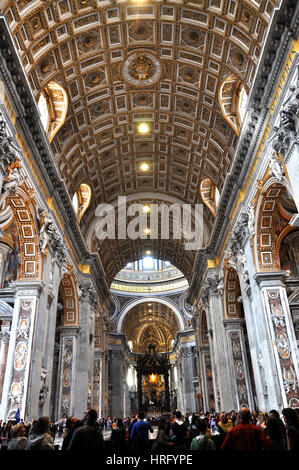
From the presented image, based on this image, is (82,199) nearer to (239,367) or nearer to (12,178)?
(12,178)

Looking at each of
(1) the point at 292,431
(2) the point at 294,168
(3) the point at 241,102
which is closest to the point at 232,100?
(3) the point at 241,102

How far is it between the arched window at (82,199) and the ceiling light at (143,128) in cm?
434

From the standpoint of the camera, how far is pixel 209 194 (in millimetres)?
20844

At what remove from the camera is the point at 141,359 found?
49344 millimetres

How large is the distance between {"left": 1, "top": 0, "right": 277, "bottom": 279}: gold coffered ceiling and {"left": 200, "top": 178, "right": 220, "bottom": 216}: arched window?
0.41 meters

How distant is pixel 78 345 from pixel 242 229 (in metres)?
10.8

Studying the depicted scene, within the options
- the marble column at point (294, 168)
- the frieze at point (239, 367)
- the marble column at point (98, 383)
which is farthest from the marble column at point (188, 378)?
the marble column at point (294, 168)

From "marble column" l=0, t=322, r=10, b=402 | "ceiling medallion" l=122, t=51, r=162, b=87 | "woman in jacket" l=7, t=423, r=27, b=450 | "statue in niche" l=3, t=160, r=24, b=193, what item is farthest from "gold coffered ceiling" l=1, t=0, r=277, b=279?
"woman in jacket" l=7, t=423, r=27, b=450

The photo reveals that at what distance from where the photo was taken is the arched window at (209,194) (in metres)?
20.4

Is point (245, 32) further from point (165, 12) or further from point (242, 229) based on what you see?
point (242, 229)

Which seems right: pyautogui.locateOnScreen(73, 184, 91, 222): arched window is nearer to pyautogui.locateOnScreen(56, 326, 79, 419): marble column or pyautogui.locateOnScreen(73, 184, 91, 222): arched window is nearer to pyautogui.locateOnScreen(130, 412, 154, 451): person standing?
pyautogui.locateOnScreen(56, 326, 79, 419): marble column

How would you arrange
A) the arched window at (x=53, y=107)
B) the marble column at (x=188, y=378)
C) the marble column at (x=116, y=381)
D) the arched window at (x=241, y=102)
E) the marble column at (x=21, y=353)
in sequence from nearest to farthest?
the marble column at (x=21, y=353)
the arched window at (x=241, y=102)
the arched window at (x=53, y=107)
the marble column at (x=116, y=381)
the marble column at (x=188, y=378)

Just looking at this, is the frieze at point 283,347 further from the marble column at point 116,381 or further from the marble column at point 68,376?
the marble column at point 116,381

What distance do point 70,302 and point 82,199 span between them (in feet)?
18.6
